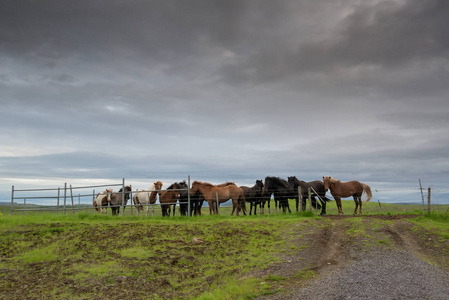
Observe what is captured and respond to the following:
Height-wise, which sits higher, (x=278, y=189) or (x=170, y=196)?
(x=278, y=189)

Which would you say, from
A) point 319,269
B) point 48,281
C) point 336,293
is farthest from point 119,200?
point 336,293

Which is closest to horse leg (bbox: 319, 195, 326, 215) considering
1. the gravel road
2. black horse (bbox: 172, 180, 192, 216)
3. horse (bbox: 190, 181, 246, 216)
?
horse (bbox: 190, 181, 246, 216)

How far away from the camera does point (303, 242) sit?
1236 centimetres

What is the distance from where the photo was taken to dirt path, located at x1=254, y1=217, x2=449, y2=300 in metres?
7.29

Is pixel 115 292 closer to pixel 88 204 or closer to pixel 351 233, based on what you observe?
pixel 351 233

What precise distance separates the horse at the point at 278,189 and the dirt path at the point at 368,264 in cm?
811

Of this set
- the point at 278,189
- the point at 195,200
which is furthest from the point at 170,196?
the point at 278,189

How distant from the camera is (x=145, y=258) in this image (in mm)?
10695

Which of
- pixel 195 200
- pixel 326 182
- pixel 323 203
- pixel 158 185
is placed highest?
pixel 158 185

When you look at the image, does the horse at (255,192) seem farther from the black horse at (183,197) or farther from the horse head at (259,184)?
the black horse at (183,197)

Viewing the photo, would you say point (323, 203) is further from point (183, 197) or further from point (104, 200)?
point (104, 200)

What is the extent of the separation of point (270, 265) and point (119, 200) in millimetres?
18651

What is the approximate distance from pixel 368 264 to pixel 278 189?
46.6 ft

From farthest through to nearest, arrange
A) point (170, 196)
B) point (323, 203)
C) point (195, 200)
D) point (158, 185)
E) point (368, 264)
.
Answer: point (158, 185) → point (323, 203) → point (170, 196) → point (195, 200) → point (368, 264)
